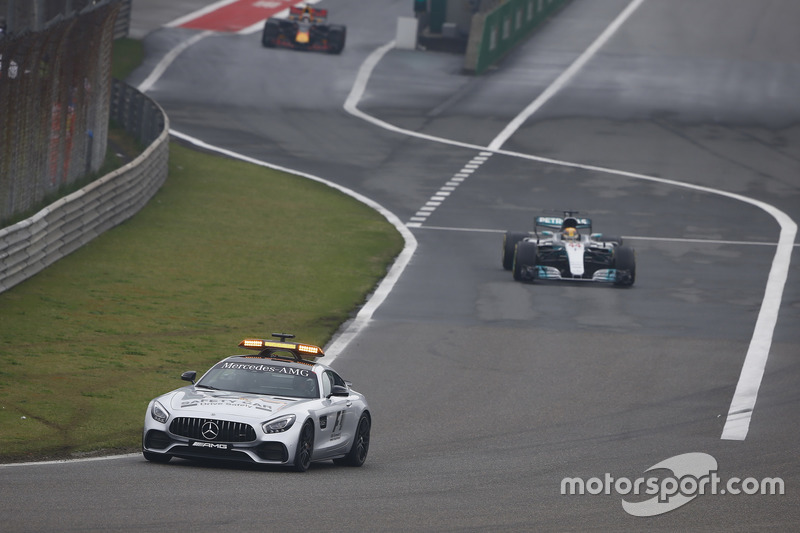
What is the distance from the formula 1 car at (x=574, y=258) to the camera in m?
28.9

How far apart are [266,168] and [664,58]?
78.5ft

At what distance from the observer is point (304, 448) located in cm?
1404

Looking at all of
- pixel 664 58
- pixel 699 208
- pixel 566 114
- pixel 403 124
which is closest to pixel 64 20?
pixel 699 208

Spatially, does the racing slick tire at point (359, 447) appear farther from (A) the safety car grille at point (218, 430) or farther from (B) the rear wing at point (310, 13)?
(B) the rear wing at point (310, 13)

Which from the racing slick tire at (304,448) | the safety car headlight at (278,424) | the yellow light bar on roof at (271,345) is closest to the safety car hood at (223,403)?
the safety car headlight at (278,424)

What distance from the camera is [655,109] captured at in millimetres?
50844

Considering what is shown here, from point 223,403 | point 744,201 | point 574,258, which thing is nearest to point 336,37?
point 744,201

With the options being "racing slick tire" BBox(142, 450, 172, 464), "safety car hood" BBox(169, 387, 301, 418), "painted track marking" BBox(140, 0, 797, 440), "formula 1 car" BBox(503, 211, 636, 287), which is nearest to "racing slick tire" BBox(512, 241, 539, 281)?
"formula 1 car" BBox(503, 211, 636, 287)

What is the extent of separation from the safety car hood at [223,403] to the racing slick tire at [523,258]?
15.2 metres

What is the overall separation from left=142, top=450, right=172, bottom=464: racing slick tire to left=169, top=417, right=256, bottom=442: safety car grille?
41 centimetres

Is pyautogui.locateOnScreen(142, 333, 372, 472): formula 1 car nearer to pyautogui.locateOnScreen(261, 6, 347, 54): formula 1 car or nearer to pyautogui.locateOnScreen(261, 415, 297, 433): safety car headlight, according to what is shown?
pyautogui.locateOnScreen(261, 415, 297, 433): safety car headlight

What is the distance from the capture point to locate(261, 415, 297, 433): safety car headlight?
538 inches

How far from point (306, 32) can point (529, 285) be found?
30.9 metres

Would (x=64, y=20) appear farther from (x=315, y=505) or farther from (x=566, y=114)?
(x=566, y=114)
